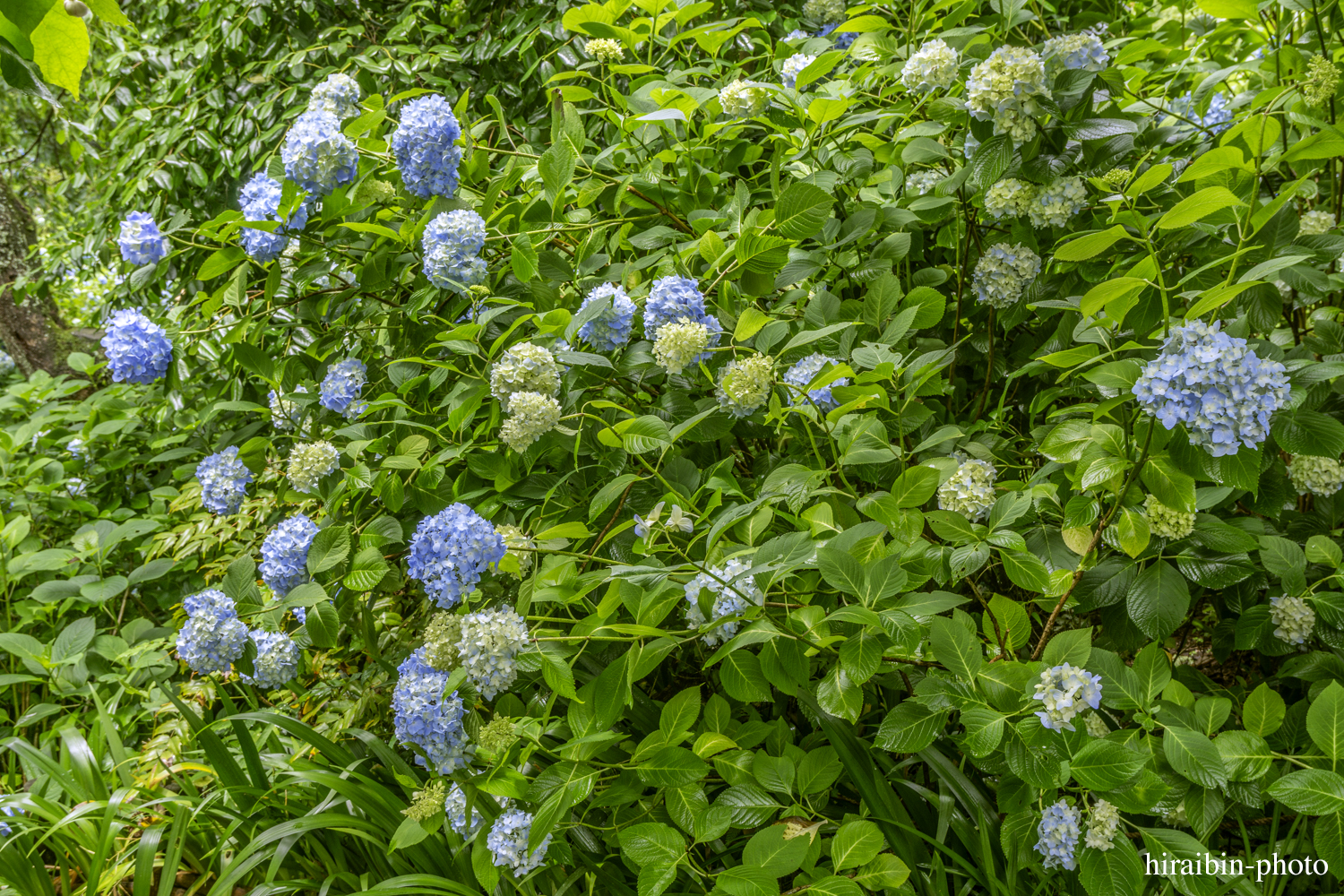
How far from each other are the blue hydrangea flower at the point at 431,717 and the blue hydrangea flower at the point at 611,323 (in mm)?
611

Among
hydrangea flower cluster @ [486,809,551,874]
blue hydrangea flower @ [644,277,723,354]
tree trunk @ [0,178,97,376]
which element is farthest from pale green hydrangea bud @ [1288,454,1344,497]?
tree trunk @ [0,178,97,376]

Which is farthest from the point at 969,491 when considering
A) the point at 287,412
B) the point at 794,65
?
the point at 287,412

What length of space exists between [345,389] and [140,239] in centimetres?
70

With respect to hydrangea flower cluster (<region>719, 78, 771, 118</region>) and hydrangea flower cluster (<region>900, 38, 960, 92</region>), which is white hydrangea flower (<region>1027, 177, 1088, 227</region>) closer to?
hydrangea flower cluster (<region>900, 38, 960, 92</region>)

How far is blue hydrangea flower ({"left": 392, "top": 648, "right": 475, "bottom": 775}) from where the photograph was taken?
4.29 feet

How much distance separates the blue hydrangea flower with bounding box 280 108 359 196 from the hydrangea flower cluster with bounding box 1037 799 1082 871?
1677mm

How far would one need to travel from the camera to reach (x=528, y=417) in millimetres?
1242

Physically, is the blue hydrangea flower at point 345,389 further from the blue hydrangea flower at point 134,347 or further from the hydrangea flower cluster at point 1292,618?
the hydrangea flower cluster at point 1292,618

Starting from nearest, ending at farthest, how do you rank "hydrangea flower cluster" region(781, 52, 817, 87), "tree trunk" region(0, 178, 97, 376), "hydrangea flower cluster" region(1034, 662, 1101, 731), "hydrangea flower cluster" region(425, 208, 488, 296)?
"hydrangea flower cluster" region(1034, 662, 1101, 731) < "hydrangea flower cluster" region(425, 208, 488, 296) < "hydrangea flower cluster" region(781, 52, 817, 87) < "tree trunk" region(0, 178, 97, 376)

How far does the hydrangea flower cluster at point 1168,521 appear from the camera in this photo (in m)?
1.11

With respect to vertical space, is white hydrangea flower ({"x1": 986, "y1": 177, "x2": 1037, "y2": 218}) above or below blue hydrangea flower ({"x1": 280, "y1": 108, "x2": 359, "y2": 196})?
below

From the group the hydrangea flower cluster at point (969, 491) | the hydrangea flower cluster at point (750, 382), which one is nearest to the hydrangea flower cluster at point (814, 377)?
the hydrangea flower cluster at point (750, 382)

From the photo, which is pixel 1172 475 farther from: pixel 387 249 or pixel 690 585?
pixel 387 249

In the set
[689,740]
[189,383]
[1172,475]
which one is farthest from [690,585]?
[189,383]
